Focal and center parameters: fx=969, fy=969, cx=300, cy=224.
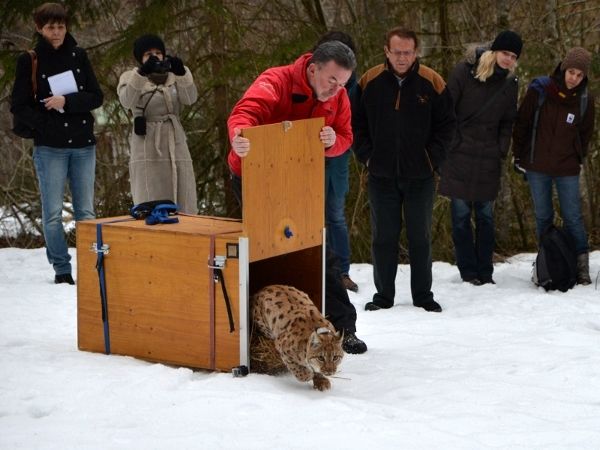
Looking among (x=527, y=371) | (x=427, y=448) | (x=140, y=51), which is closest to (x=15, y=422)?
(x=427, y=448)

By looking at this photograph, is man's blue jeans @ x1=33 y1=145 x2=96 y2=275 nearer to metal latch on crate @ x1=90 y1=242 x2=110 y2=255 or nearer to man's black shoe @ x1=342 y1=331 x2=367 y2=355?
metal latch on crate @ x1=90 y1=242 x2=110 y2=255

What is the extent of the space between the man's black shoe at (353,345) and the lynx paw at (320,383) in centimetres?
82

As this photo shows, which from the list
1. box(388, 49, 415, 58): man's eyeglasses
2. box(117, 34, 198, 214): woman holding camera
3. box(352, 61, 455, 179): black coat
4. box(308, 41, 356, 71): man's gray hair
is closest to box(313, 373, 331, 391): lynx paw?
box(308, 41, 356, 71): man's gray hair

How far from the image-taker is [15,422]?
3.92 metres

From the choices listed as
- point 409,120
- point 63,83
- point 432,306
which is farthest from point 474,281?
point 63,83

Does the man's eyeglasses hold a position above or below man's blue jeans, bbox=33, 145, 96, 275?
above

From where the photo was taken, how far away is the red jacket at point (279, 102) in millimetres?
4793

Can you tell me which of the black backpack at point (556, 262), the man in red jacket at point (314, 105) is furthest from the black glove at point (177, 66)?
the black backpack at point (556, 262)

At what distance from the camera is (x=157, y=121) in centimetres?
725

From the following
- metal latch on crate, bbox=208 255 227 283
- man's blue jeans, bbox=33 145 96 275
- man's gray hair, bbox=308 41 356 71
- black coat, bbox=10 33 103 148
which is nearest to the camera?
metal latch on crate, bbox=208 255 227 283

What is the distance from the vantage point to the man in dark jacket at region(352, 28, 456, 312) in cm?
649

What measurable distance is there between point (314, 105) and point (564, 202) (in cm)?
312

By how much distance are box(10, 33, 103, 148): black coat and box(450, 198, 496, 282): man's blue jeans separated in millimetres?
2860

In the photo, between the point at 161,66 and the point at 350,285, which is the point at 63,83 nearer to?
the point at 161,66
